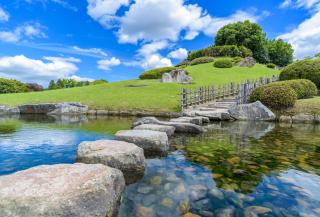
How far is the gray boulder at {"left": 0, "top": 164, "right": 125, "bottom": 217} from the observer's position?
2736mm

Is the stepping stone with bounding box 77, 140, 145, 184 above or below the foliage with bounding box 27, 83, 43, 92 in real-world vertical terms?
below

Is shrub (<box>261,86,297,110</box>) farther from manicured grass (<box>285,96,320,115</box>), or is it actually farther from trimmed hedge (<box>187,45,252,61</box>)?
trimmed hedge (<box>187,45,252,61</box>)

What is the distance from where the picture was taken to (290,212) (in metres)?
3.82

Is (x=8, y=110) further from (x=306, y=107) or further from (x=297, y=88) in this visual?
(x=297, y=88)

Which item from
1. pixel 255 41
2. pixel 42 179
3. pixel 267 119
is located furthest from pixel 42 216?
pixel 255 41

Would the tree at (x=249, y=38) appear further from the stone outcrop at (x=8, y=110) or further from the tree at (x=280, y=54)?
the stone outcrop at (x=8, y=110)

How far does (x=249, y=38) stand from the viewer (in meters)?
62.3

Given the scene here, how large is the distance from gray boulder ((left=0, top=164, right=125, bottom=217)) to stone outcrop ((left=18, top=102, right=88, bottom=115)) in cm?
2013

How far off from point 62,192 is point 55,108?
74.6 feet

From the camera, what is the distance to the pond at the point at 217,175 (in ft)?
12.8

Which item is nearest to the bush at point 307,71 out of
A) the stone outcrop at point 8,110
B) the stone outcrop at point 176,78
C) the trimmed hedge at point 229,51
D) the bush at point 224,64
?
the stone outcrop at point 176,78

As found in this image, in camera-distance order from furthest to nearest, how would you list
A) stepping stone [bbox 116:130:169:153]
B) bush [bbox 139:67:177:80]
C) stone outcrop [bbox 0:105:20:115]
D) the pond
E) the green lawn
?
bush [bbox 139:67:177:80] < stone outcrop [bbox 0:105:20:115] < the green lawn < stepping stone [bbox 116:130:169:153] < the pond

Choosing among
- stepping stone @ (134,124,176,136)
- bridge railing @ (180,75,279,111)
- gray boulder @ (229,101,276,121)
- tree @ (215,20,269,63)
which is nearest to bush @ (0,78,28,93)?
bridge railing @ (180,75,279,111)

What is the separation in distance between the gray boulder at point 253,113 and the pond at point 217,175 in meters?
7.41
